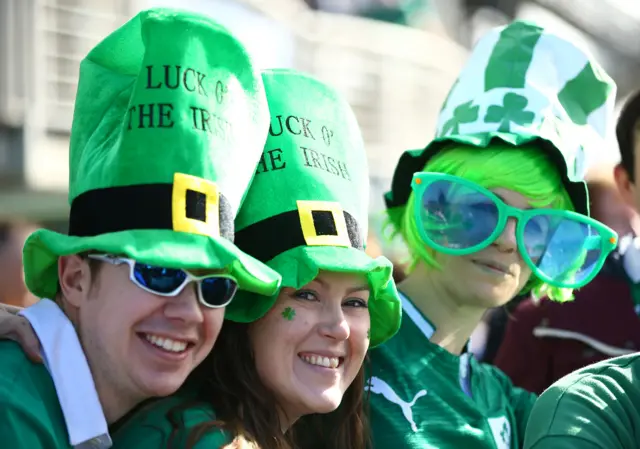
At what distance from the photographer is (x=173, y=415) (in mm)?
2242

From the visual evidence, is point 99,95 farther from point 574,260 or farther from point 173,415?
point 574,260

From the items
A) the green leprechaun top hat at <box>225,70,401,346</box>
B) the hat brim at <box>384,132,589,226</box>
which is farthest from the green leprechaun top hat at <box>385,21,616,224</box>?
the green leprechaun top hat at <box>225,70,401,346</box>

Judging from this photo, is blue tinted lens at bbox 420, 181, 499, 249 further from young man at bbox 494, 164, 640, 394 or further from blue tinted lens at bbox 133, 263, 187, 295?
blue tinted lens at bbox 133, 263, 187, 295

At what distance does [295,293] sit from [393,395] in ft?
1.87

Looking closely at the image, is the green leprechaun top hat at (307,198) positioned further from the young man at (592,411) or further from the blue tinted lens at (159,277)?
the young man at (592,411)

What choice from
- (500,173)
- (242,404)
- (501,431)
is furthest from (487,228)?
(242,404)

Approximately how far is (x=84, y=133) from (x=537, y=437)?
1198mm

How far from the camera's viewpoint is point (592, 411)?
223cm

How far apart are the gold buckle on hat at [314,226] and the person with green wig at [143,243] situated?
18 cm

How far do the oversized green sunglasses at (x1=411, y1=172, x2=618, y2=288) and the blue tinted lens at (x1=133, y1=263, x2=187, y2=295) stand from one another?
3.56 ft

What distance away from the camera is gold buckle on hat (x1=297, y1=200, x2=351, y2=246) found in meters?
2.41

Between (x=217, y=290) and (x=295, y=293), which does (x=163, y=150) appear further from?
(x=295, y=293)

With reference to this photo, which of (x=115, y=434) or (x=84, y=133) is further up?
(x=84, y=133)

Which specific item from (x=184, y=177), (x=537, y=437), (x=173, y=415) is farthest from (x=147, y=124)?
(x=537, y=437)
